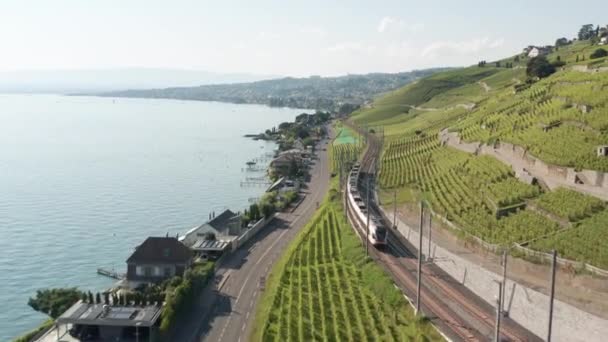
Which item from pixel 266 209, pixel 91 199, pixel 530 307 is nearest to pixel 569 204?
pixel 530 307

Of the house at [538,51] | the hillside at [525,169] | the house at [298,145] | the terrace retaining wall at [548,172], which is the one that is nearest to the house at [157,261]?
the hillside at [525,169]

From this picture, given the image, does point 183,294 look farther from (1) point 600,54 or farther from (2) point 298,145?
(2) point 298,145

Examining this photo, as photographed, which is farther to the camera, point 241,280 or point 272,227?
point 272,227

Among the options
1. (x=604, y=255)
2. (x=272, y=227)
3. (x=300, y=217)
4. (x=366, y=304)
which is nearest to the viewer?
(x=604, y=255)

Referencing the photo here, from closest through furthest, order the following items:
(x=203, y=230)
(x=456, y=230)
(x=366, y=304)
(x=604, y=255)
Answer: (x=604, y=255) → (x=366, y=304) → (x=456, y=230) → (x=203, y=230)

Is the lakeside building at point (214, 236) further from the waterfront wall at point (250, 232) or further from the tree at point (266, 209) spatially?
the tree at point (266, 209)

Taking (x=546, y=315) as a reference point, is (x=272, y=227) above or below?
below

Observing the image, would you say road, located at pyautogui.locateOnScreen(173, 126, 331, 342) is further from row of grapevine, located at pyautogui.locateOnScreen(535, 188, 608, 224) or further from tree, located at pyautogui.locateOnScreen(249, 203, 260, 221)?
row of grapevine, located at pyautogui.locateOnScreen(535, 188, 608, 224)

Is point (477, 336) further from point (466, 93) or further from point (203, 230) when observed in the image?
point (466, 93)

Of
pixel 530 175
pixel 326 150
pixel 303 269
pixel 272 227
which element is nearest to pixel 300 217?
pixel 272 227
